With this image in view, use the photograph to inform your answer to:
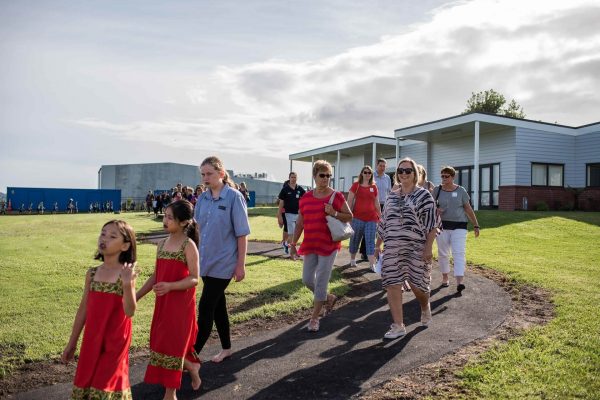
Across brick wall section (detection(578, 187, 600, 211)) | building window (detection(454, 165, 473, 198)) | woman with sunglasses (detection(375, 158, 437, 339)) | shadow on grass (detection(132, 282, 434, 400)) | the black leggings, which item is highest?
building window (detection(454, 165, 473, 198))

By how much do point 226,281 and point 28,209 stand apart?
42.3 meters

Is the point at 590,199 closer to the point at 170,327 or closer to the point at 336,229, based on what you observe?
the point at 336,229

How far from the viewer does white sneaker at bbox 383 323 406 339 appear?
571 centimetres

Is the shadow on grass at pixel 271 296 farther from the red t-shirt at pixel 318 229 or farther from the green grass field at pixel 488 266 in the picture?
the red t-shirt at pixel 318 229

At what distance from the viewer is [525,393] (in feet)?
13.3

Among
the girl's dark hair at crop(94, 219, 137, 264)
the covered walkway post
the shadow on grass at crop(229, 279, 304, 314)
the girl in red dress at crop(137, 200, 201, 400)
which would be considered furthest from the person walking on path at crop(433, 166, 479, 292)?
the covered walkway post

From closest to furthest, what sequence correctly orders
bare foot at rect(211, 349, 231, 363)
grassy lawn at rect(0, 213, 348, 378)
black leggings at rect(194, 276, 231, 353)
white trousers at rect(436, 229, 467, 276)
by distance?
black leggings at rect(194, 276, 231, 353)
bare foot at rect(211, 349, 231, 363)
grassy lawn at rect(0, 213, 348, 378)
white trousers at rect(436, 229, 467, 276)

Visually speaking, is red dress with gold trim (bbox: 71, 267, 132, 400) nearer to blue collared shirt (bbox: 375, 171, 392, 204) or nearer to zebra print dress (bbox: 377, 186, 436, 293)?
zebra print dress (bbox: 377, 186, 436, 293)

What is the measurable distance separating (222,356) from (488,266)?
766 cm

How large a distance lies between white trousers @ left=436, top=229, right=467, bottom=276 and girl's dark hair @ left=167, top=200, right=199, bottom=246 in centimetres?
548

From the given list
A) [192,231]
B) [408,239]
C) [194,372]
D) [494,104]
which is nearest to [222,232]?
[192,231]

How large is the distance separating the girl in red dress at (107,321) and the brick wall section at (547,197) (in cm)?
2415

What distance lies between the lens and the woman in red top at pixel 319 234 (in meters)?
5.98

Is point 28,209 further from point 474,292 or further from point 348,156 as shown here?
point 474,292
